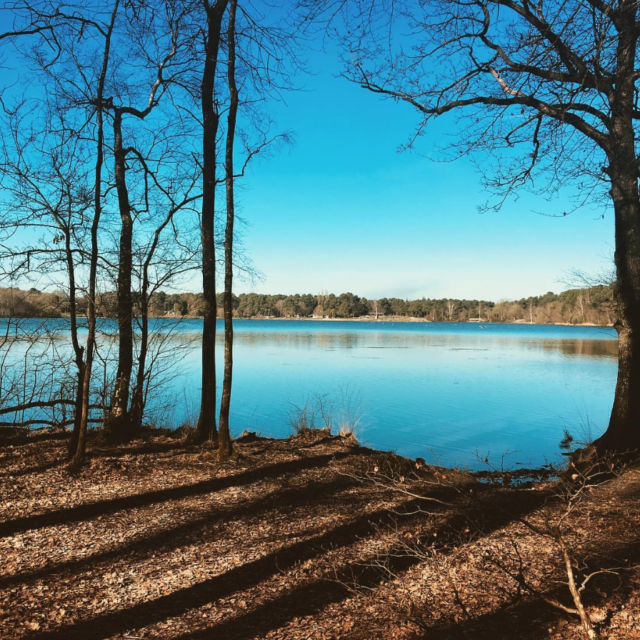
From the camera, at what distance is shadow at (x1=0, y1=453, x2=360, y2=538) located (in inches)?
196

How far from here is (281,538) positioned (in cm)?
480

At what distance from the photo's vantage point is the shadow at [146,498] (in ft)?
16.4

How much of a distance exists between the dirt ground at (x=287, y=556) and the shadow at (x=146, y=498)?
0.09 feet

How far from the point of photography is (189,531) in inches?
194

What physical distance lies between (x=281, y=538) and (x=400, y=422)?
1080 cm

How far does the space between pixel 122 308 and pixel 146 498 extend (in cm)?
365

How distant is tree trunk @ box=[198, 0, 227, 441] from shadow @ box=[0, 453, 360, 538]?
1.65 metres

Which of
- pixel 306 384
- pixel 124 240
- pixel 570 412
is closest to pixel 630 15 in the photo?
pixel 124 240

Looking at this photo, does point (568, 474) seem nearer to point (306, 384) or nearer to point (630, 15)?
point (630, 15)

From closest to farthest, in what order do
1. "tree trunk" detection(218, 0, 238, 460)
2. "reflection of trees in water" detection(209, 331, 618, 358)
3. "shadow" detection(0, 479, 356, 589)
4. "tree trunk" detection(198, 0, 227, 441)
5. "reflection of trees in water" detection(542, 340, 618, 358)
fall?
1. "shadow" detection(0, 479, 356, 589)
2. "tree trunk" detection(218, 0, 238, 460)
3. "tree trunk" detection(198, 0, 227, 441)
4. "reflection of trees in water" detection(542, 340, 618, 358)
5. "reflection of trees in water" detection(209, 331, 618, 358)

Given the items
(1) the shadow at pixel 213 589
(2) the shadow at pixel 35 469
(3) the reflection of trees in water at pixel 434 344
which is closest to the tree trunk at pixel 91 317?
(2) the shadow at pixel 35 469

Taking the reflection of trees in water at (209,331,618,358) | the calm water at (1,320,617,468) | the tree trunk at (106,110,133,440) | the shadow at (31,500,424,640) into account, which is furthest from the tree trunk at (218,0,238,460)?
the reflection of trees in water at (209,331,618,358)

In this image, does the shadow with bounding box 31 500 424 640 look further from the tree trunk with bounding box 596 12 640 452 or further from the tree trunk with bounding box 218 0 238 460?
the tree trunk with bounding box 596 12 640 452

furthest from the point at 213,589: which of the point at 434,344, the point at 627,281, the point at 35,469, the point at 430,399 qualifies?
the point at 434,344
